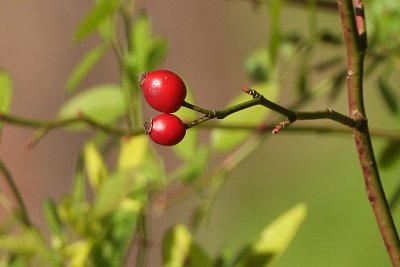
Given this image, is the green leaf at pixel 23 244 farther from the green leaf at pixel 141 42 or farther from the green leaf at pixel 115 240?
the green leaf at pixel 141 42

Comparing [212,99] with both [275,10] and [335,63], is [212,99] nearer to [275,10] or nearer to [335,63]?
[335,63]

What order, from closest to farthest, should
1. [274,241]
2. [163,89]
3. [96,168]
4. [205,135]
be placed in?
[163,89] → [274,241] → [96,168] → [205,135]

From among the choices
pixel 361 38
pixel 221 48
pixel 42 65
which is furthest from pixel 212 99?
pixel 361 38

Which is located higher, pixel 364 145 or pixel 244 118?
pixel 244 118

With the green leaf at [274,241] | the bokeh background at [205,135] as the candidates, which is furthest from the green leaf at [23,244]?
the bokeh background at [205,135]

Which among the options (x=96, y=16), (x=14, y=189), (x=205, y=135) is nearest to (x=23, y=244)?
(x=14, y=189)

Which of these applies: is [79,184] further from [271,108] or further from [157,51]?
[271,108]

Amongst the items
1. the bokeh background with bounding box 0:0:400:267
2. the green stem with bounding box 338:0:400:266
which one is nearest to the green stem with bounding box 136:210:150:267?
the green stem with bounding box 338:0:400:266
